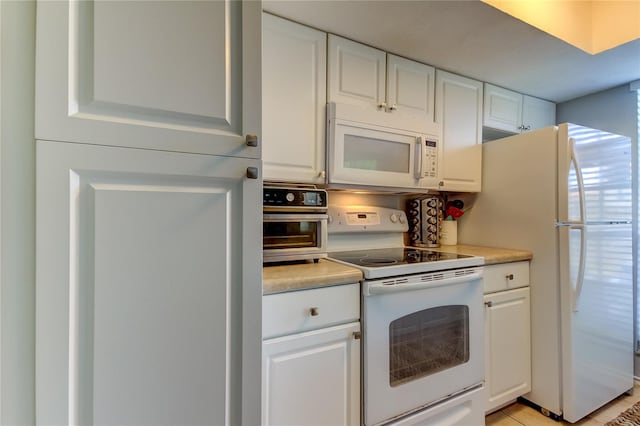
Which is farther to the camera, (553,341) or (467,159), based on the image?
(467,159)

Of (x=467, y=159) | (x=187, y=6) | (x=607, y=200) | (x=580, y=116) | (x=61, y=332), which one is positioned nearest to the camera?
(x=61, y=332)

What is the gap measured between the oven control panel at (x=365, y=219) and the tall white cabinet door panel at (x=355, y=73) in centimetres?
64

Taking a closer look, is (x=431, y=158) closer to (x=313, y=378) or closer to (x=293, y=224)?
(x=293, y=224)

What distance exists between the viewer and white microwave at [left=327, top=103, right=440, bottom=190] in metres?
1.58

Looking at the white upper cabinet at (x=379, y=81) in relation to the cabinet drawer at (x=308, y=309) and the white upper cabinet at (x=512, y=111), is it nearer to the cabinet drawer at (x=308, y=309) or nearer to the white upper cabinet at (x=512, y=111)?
the white upper cabinet at (x=512, y=111)

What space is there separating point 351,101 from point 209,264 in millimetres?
1234

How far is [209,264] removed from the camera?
0.80 metres

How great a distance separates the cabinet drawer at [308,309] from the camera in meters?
1.08

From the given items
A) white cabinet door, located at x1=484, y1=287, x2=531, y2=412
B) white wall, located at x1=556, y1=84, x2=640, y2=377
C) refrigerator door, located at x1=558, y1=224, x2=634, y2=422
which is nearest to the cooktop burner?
white cabinet door, located at x1=484, y1=287, x2=531, y2=412

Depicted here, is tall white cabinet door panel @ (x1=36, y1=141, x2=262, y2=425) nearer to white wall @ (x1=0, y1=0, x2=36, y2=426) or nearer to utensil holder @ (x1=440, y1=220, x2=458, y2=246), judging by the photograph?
white wall @ (x1=0, y1=0, x2=36, y2=426)

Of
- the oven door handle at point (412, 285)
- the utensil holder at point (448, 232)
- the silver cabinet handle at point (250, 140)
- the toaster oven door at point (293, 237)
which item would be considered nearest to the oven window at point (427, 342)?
the oven door handle at point (412, 285)

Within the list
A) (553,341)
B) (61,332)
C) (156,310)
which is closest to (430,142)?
(553,341)

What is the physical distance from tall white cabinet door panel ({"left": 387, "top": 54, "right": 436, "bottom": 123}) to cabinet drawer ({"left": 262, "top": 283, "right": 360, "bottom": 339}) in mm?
1143

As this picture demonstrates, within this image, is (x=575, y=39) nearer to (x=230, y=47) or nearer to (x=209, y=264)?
(x=230, y=47)
